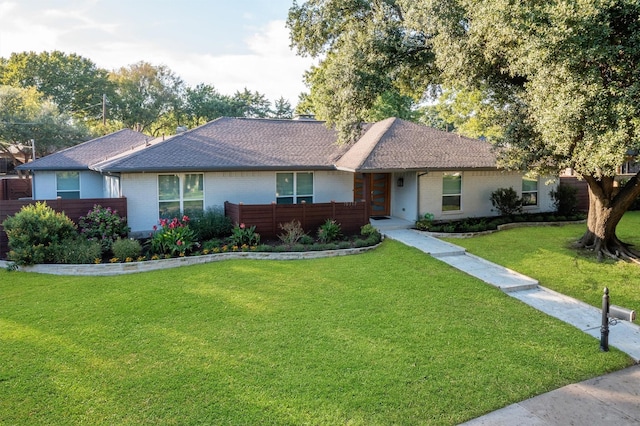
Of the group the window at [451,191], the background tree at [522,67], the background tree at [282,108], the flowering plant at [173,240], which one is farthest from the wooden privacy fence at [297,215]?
the background tree at [282,108]

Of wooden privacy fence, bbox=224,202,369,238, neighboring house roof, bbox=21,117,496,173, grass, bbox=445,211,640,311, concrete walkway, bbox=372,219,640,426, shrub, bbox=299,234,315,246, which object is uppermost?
neighboring house roof, bbox=21,117,496,173

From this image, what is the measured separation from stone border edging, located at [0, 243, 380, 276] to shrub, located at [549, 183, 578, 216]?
11558mm

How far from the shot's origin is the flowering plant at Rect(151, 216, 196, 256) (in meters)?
11.6

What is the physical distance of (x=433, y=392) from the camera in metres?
5.22

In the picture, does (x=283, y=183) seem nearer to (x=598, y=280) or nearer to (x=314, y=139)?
(x=314, y=139)

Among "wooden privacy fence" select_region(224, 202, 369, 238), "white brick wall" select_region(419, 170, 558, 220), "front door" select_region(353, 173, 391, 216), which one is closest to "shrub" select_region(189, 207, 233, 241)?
"wooden privacy fence" select_region(224, 202, 369, 238)

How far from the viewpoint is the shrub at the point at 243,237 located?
41.1 feet

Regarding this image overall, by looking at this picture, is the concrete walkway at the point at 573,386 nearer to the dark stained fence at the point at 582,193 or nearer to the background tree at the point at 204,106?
the dark stained fence at the point at 582,193

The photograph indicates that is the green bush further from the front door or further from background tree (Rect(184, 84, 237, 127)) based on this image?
background tree (Rect(184, 84, 237, 127))

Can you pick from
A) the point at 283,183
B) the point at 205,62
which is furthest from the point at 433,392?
the point at 205,62

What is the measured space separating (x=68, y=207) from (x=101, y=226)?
1.21 metres

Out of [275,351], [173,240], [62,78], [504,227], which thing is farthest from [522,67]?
[62,78]

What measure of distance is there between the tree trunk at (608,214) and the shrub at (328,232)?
7540 mm

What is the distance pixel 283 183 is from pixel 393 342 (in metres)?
10.1
